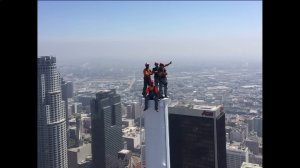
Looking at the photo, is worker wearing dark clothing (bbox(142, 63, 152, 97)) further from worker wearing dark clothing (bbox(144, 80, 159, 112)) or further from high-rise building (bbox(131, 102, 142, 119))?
high-rise building (bbox(131, 102, 142, 119))

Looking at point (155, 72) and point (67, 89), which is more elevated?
point (155, 72)

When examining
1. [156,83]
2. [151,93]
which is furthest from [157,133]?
[156,83]

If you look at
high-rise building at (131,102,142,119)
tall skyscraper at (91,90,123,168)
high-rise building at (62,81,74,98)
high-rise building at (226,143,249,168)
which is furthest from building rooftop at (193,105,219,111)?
high-rise building at (62,81,74,98)

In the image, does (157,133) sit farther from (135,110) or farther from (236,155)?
(135,110)

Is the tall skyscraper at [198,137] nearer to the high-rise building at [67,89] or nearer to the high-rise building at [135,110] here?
the high-rise building at [135,110]
